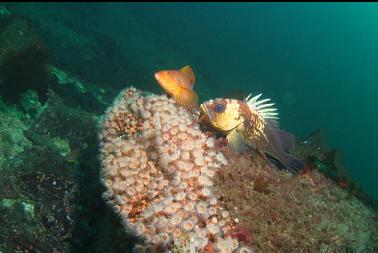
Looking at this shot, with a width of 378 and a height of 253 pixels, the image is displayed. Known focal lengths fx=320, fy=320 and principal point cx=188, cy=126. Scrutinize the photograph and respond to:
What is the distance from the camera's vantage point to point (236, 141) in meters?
3.90

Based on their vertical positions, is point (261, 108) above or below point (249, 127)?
above

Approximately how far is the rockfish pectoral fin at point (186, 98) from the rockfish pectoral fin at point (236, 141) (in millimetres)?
724

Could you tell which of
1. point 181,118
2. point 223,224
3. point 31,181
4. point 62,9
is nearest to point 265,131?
point 181,118

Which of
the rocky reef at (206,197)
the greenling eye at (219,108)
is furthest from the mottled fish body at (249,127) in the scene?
the rocky reef at (206,197)

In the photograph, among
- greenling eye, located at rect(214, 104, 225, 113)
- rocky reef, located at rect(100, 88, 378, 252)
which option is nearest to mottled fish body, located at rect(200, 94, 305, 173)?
greenling eye, located at rect(214, 104, 225, 113)

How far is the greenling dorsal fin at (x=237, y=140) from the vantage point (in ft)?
12.6

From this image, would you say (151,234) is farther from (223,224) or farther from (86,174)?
(86,174)

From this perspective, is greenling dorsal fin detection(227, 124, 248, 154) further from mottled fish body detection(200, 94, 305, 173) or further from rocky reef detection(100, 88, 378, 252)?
rocky reef detection(100, 88, 378, 252)

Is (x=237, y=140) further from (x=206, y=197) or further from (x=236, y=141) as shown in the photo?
(x=206, y=197)

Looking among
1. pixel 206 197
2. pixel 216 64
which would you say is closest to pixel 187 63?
pixel 216 64

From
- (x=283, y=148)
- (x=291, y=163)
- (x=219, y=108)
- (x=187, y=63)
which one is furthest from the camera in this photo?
(x=187, y=63)

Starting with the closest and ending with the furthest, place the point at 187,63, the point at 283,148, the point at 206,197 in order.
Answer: the point at 206,197 → the point at 283,148 → the point at 187,63

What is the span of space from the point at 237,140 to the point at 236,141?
0.02 meters

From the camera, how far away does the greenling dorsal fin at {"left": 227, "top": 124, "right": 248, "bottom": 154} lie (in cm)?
385
